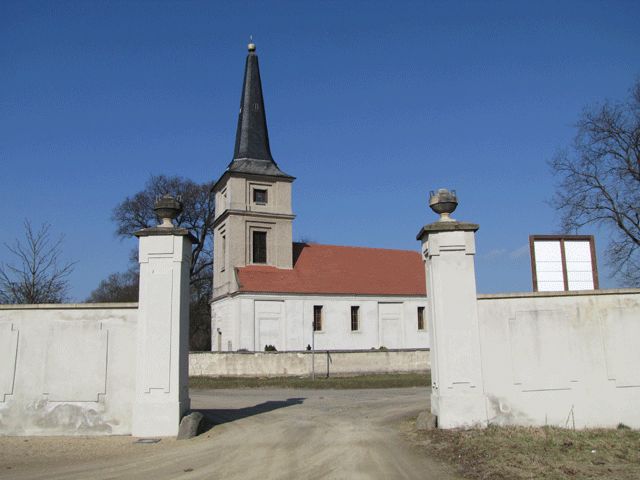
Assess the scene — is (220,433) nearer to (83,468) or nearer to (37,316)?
(83,468)

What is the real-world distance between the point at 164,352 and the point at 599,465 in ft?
23.6

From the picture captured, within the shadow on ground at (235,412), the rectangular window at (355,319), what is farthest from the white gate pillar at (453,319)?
the rectangular window at (355,319)

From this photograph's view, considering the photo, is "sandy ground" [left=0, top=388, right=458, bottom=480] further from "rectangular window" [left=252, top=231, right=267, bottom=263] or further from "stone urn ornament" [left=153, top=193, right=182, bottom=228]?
"rectangular window" [left=252, top=231, right=267, bottom=263]

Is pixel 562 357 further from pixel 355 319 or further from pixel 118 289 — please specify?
pixel 118 289

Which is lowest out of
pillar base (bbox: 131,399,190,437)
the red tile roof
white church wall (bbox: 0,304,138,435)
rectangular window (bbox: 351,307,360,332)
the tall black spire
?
pillar base (bbox: 131,399,190,437)

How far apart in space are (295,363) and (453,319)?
2111cm

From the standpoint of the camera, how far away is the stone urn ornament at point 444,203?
10469 mm

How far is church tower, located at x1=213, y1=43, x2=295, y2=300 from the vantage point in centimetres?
3899

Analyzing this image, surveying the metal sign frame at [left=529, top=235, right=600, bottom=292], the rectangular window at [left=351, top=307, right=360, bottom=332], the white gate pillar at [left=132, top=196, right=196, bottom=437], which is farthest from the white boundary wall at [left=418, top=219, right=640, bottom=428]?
the rectangular window at [left=351, top=307, right=360, bottom=332]

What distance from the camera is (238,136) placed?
43.5 metres

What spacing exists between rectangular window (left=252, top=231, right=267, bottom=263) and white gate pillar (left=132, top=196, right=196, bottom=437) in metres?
28.9

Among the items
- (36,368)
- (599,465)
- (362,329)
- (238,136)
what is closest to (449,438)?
(599,465)

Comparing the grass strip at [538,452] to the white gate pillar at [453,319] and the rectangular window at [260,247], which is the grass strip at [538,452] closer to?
→ the white gate pillar at [453,319]

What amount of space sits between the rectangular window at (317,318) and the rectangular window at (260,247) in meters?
5.25
